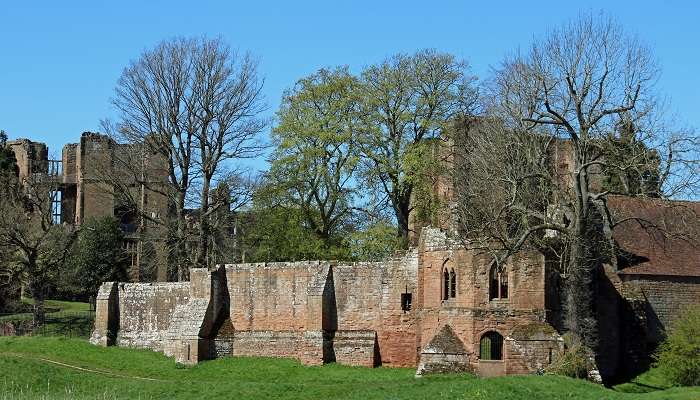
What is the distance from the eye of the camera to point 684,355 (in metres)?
39.2

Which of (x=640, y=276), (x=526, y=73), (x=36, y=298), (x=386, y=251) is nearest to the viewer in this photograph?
(x=526, y=73)

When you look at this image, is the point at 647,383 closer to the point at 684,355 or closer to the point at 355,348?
the point at 684,355

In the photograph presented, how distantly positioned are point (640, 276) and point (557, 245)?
5751 millimetres

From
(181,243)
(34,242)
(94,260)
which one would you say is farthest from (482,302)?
(94,260)

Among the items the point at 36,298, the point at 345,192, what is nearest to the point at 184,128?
the point at 345,192

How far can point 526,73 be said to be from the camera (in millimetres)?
43188

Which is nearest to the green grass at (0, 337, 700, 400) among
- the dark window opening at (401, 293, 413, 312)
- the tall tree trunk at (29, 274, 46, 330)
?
the dark window opening at (401, 293, 413, 312)

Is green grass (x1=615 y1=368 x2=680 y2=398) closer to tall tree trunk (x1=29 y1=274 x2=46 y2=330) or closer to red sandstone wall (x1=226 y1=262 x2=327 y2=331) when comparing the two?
red sandstone wall (x1=226 y1=262 x2=327 y2=331)

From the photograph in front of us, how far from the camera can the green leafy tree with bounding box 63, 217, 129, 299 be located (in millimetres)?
69062

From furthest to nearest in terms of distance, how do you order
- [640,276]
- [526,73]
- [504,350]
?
[640,276], [526,73], [504,350]

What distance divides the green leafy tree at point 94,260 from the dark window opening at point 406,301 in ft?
98.4

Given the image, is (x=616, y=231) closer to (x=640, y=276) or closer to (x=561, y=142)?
(x=640, y=276)

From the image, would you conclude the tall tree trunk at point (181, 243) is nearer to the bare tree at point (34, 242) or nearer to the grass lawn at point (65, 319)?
the grass lawn at point (65, 319)

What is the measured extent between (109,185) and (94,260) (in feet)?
23.6
